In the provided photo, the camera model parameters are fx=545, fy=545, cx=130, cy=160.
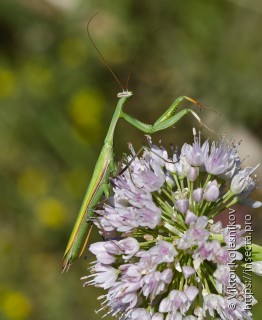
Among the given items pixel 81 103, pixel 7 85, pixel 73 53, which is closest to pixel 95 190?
pixel 81 103

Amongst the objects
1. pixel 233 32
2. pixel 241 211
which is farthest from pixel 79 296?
pixel 233 32

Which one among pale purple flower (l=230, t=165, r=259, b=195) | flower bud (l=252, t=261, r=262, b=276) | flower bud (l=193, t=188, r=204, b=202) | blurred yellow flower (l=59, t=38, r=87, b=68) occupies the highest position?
blurred yellow flower (l=59, t=38, r=87, b=68)

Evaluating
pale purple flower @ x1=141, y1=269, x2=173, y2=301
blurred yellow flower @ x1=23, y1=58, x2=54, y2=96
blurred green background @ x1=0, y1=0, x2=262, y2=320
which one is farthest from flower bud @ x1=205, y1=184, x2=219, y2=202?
blurred yellow flower @ x1=23, y1=58, x2=54, y2=96

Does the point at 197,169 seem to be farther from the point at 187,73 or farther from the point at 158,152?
the point at 187,73

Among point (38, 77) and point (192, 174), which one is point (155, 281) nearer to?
point (192, 174)

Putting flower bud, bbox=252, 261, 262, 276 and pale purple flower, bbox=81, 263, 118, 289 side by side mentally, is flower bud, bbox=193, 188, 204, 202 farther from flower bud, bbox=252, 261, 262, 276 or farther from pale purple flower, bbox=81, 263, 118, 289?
pale purple flower, bbox=81, 263, 118, 289

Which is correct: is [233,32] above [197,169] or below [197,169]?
above
